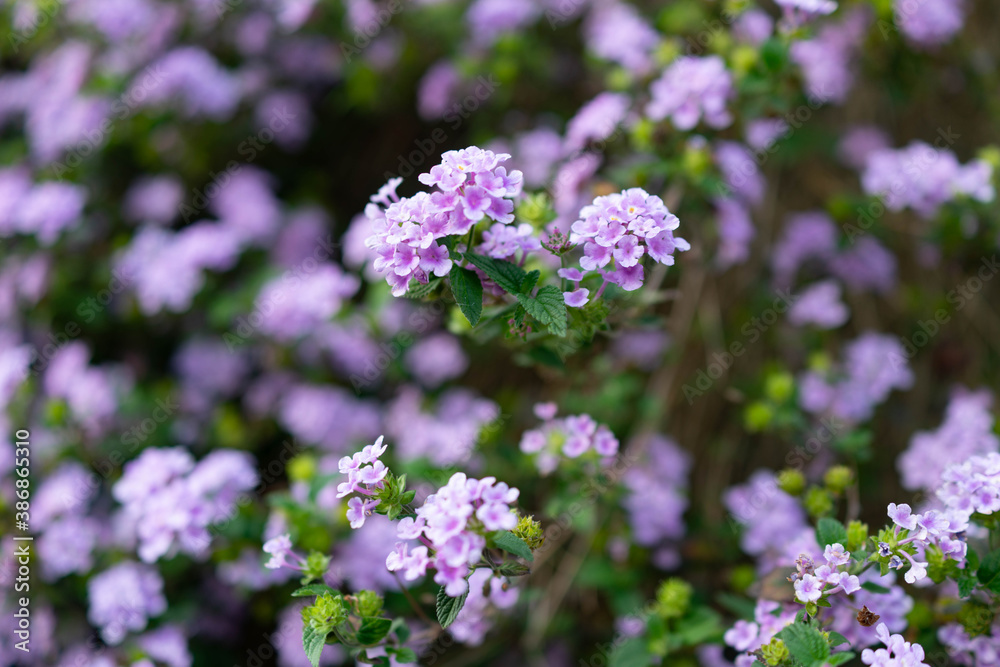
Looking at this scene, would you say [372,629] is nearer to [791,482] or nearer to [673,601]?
[673,601]

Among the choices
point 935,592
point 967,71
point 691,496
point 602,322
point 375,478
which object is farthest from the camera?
point 967,71

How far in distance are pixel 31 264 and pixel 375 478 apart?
1.99 meters

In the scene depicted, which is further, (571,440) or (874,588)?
(571,440)

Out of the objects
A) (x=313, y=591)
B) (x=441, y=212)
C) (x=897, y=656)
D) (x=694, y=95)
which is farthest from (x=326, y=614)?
(x=694, y=95)

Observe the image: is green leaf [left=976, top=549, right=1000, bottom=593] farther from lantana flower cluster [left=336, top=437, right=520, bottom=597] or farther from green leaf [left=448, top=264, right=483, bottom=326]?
green leaf [left=448, top=264, right=483, bottom=326]

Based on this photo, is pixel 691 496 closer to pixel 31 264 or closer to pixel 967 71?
pixel 967 71

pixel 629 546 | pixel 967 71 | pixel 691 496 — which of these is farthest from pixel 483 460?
pixel 967 71

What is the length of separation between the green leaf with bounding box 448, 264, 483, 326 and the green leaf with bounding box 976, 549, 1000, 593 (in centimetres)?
93

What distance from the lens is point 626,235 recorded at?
3.90 feet

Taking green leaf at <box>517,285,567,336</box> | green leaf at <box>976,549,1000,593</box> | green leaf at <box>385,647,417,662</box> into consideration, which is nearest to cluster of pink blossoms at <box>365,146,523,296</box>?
green leaf at <box>517,285,567,336</box>

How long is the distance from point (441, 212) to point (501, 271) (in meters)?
0.14

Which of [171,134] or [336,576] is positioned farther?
[171,134]

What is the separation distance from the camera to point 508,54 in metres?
2.46

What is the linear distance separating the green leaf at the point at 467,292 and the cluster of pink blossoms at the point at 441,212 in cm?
2
